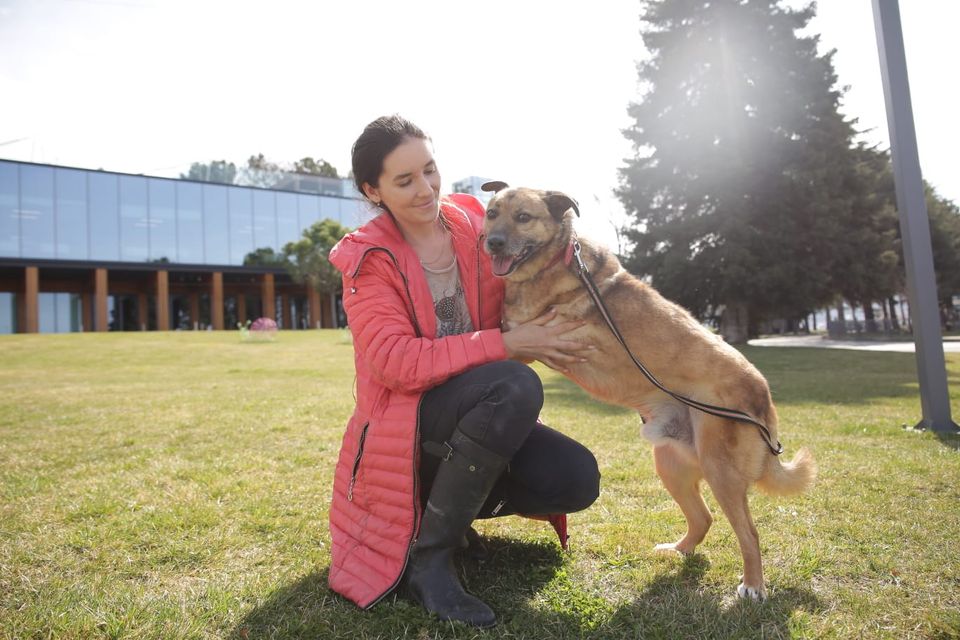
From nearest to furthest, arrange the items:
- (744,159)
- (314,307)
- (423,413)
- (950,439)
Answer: (423,413), (950,439), (744,159), (314,307)

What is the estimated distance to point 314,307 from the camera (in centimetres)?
3719

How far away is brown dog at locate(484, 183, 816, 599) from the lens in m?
2.39

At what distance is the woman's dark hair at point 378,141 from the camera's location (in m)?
2.40

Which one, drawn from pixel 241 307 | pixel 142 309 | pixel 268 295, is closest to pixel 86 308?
pixel 142 309

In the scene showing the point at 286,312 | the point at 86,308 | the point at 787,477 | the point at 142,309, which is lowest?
the point at 787,477

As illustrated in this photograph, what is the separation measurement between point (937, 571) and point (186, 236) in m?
36.4

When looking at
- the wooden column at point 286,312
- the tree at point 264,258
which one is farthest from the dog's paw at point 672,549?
the wooden column at point 286,312

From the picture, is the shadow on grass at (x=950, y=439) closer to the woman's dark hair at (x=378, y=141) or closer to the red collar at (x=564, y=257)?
the red collar at (x=564, y=257)

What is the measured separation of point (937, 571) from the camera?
7.92 feet

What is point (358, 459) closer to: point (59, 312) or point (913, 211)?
point (913, 211)

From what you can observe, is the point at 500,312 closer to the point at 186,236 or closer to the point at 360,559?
the point at 360,559

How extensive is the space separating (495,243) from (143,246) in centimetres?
3471

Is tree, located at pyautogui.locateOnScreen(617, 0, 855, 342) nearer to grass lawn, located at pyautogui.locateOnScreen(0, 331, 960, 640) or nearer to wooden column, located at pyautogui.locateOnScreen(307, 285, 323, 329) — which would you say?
grass lawn, located at pyautogui.locateOnScreen(0, 331, 960, 640)

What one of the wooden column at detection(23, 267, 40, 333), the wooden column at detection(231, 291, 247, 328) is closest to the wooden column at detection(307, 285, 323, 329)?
the wooden column at detection(231, 291, 247, 328)
